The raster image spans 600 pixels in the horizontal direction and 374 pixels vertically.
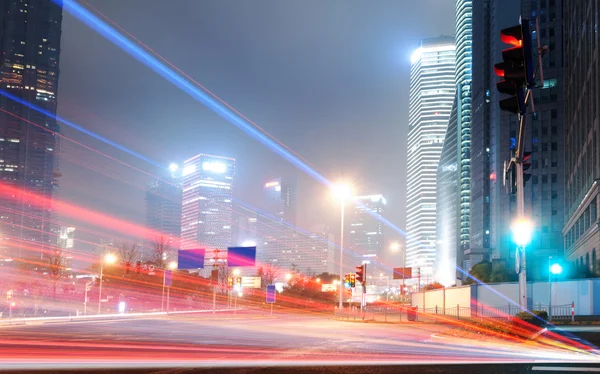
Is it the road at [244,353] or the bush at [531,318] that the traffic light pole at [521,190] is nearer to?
the bush at [531,318]

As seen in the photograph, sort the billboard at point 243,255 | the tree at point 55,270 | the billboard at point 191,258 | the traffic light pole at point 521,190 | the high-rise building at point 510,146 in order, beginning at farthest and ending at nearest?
the high-rise building at point 510,146 → the tree at point 55,270 → the billboard at point 191,258 → the billboard at point 243,255 → the traffic light pole at point 521,190

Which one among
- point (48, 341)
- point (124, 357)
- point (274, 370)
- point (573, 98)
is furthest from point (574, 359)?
point (573, 98)

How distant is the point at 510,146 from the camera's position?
416 feet

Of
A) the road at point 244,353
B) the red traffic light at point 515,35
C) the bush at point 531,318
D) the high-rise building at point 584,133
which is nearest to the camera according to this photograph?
the red traffic light at point 515,35

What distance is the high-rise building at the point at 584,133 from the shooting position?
52781 mm

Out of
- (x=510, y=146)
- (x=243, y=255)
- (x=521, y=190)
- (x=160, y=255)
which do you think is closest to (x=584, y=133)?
(x=243, y=255)

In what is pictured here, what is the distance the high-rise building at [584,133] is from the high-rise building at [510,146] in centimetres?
1550

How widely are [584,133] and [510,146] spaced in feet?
213

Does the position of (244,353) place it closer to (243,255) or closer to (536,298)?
(536,298)

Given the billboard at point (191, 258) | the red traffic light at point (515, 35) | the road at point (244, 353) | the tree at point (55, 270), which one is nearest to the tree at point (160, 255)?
the tree at point (55, 270)

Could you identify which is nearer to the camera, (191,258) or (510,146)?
(191,258)

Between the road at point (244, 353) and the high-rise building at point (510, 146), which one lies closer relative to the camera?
the road at point (244, 353)

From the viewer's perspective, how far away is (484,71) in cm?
16650

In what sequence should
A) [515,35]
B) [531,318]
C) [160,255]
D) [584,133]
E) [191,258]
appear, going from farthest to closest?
[160,255], [584,133], [191,258], [531,318], [515,35]
